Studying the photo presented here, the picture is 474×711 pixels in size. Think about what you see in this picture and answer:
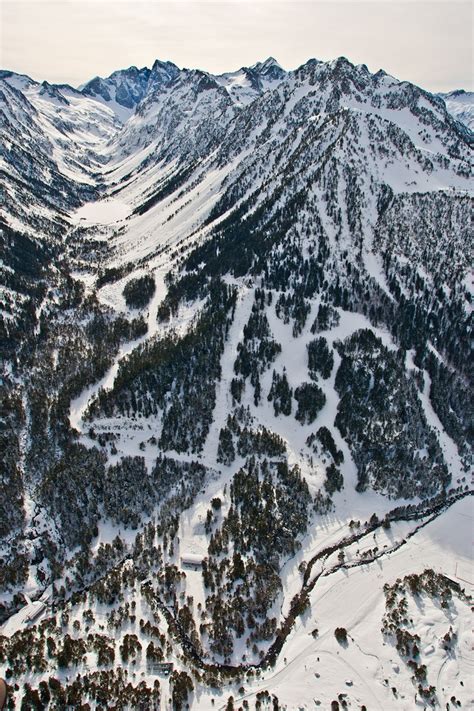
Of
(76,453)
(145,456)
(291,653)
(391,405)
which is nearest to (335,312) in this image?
(391,405)

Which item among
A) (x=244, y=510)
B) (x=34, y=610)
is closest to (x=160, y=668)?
(x=34, y=610)

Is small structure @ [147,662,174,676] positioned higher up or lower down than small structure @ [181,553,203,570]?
lower down

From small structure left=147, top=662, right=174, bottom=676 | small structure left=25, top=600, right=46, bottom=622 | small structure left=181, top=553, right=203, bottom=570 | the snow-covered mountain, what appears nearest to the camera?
small structure left=147, top=662, right=174, bottom=676

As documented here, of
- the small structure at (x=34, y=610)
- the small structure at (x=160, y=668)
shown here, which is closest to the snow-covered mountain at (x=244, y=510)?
the small structure at (x=160, y=668)

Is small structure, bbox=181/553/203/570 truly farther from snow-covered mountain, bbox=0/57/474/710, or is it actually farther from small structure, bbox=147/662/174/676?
small structure, bbox=147/662/174/676

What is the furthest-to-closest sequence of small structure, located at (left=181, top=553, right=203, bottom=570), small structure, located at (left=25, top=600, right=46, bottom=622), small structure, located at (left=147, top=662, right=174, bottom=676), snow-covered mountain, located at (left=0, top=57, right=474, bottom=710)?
1. small structure, located at (left=181, top=553, right=203, bottom=570)
2. small structure, located at (left=25, top=600, right=46, bottom=622)
3. snow-covered mountain, located at (left=0, top=57, right=474, bottom=710)
4. small structure, located at (left=147, top=662, right=174, bottom=676)

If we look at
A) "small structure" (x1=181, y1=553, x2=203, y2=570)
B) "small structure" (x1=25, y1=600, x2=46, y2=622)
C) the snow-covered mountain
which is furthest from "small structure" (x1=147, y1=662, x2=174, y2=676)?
"small structure" (x1=25, y1=600, x2=46, y2=622)

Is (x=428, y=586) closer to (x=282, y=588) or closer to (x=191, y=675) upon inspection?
(x=282, y=588)

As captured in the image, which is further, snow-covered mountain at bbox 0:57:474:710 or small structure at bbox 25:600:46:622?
small structure at bbox 25:600:46:622
